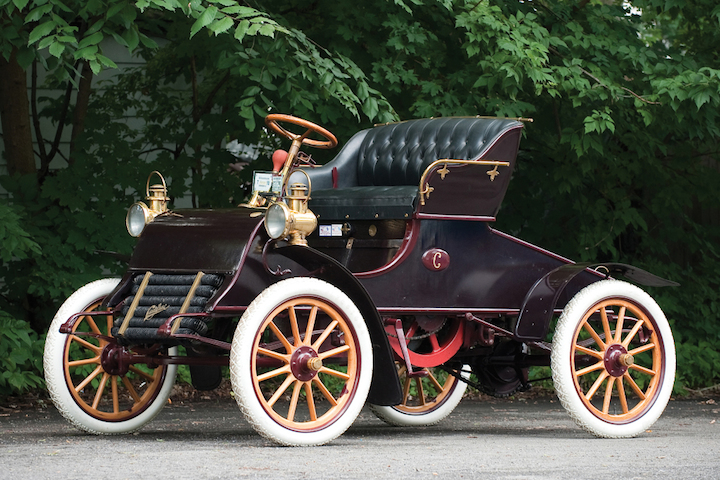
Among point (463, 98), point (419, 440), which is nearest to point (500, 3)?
point (463, 98)

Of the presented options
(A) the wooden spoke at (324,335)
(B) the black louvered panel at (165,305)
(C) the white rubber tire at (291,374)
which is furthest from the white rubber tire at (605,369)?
(B) the black louvered panel at (165,305)

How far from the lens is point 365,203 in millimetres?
5855

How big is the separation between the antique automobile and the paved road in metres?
A: 0.25

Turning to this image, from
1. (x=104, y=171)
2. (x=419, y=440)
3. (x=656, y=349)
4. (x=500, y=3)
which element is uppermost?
(x=500, y=3)

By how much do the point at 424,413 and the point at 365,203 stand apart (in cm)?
173

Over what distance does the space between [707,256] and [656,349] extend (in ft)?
14.4

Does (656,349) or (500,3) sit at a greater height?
(500,3)

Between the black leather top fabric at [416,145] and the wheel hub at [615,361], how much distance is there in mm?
1319

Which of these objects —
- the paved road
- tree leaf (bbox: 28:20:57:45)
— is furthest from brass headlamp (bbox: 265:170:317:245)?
tree leaf (bbox: 28:20:57:45)

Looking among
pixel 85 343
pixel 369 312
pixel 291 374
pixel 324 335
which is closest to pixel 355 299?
pixel 369 312

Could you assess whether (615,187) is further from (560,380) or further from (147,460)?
(147,460)

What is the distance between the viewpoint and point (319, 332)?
5.22 m

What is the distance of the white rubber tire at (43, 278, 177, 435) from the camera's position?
5.50 m

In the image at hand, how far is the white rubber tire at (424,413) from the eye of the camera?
6.80 m
